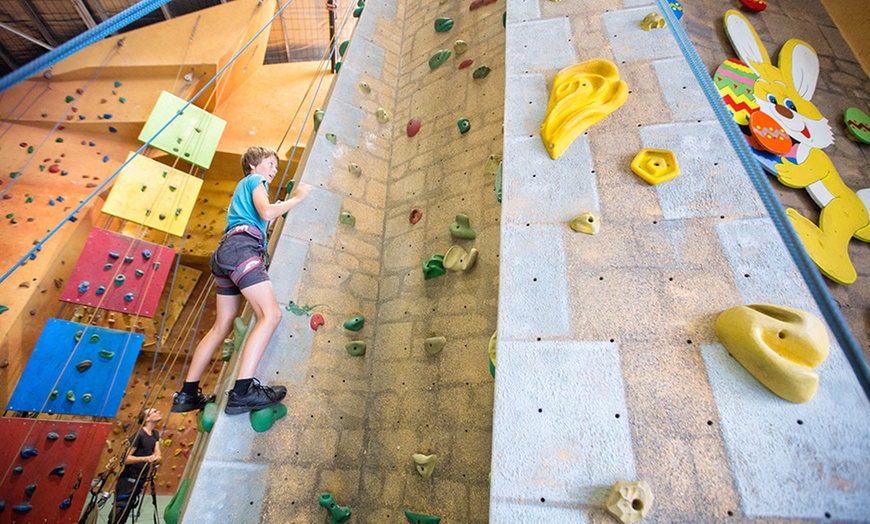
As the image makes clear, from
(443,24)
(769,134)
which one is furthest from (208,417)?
(769,134)

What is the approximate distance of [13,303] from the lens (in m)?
3.50

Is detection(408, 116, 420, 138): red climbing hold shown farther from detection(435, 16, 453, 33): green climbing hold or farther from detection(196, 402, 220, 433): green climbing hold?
detection(196, 402, 220, 433): green climbing hold

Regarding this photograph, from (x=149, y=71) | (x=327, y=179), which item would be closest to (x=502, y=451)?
(x=327, y=179)

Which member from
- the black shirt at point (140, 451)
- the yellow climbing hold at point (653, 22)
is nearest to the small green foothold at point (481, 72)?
the yellow climbing hold at point (653, 22)

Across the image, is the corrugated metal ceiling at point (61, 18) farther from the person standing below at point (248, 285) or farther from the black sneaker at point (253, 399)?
the black sneaker at point (253, 399)

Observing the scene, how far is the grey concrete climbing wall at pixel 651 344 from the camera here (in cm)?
107

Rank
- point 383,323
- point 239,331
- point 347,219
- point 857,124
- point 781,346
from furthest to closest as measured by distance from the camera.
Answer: point 857,124 → point 347,219 → point 383,323 → point 239,331 → point 781,346

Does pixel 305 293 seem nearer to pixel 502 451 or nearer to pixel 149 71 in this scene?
pixel 502 451

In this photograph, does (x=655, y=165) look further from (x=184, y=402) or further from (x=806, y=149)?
(x=184, y=402)

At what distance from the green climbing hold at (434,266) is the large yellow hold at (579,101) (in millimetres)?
842

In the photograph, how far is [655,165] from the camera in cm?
158

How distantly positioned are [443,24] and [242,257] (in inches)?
98.1

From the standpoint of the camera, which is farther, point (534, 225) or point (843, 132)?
point (843, 132)

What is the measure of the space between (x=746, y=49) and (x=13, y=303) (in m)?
5.69
